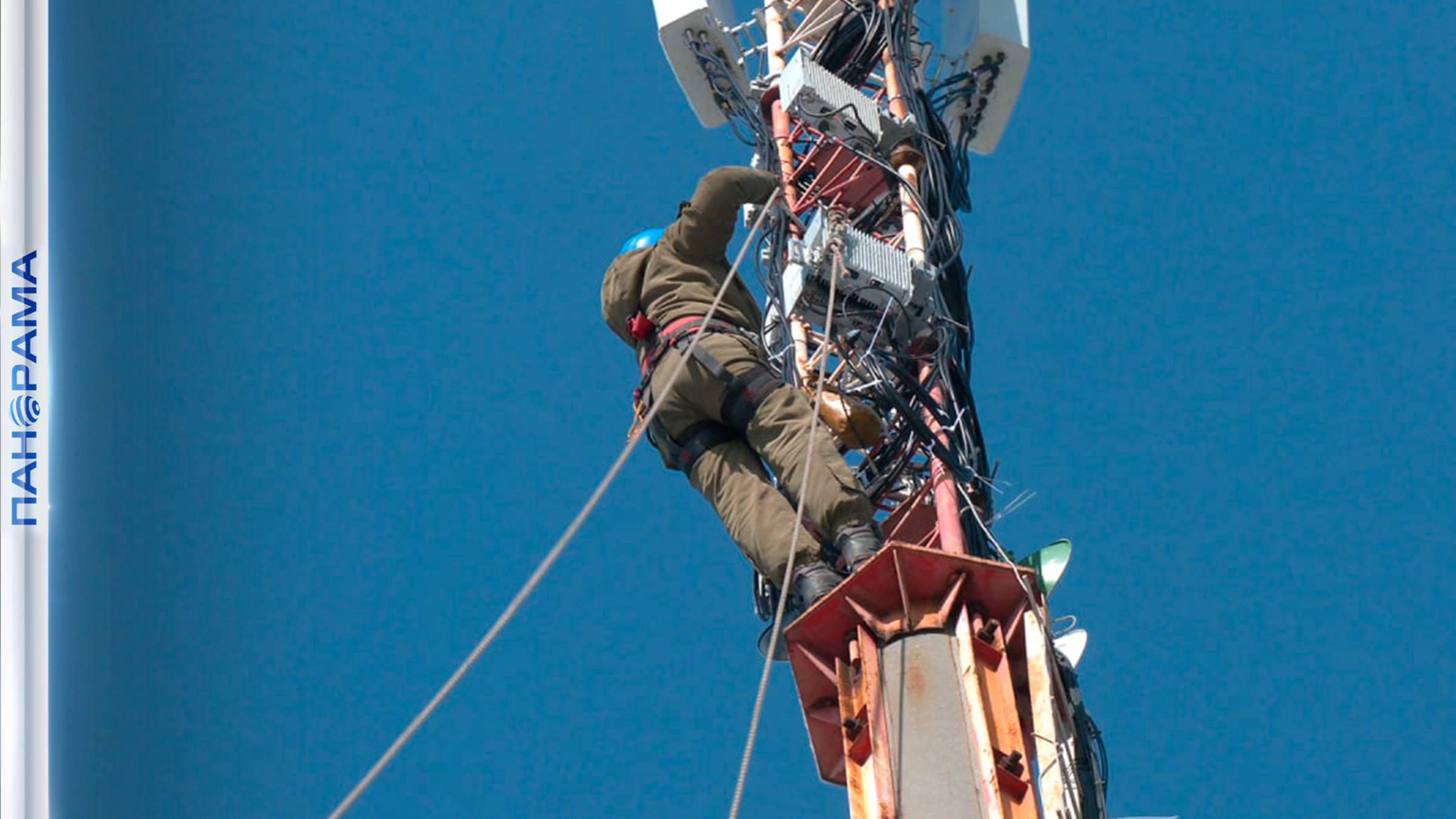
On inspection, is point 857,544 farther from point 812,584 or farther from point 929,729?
point 929,729

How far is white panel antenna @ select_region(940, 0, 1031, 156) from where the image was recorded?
13.3 meters

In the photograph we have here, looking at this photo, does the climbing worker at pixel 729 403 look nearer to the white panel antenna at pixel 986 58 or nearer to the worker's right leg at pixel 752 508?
the worker's right leg at pixel 752 508

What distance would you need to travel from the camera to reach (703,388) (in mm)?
8727

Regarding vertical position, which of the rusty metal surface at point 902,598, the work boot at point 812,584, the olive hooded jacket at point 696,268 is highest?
the olive hooded jacket at point 696,268

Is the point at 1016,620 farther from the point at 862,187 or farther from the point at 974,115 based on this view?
the point at 974,115

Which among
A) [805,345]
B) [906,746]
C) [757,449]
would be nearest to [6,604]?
[805,345]

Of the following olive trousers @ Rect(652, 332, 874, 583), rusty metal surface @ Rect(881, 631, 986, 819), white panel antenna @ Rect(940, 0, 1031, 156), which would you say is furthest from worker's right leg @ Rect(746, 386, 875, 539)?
white panel antenna @ Rect(940, 0, 1031, 156)

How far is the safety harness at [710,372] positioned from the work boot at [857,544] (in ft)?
2.28

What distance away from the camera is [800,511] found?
8016 millimetres

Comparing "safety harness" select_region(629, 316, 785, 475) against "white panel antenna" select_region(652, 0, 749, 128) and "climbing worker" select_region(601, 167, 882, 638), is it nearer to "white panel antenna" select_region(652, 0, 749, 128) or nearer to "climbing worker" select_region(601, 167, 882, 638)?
"climbing worker" select_region(601, 167, 882, 638)

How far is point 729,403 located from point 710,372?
0.17m

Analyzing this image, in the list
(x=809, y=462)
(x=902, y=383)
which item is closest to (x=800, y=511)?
(x=809, y=462)

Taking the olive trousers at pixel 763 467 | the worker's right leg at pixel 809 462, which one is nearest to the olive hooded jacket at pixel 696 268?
the olive trousers at pixel 763 467

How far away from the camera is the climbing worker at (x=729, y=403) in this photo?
8.36 meters
